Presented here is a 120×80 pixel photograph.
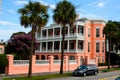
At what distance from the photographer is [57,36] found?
66000 millimetres

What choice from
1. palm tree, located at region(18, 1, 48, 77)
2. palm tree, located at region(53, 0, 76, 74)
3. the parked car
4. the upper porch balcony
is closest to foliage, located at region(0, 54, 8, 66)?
palm tree, located at region(18, 1, 48, 77)

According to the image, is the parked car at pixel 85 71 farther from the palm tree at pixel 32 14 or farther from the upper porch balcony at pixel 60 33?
the upper porch balcony at pixel 60 33

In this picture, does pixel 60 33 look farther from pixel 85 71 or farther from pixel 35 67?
pixel 85 71

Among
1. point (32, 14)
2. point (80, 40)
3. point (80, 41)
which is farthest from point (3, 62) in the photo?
point (80, 41)

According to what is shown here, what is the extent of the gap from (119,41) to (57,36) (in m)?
15.3

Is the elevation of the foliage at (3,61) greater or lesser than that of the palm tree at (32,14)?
lesser

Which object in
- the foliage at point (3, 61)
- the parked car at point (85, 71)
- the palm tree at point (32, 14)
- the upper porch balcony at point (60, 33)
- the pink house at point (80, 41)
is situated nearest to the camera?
the palm tree at point (32, 14)

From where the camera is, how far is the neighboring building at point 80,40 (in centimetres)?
6138

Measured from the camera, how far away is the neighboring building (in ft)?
201

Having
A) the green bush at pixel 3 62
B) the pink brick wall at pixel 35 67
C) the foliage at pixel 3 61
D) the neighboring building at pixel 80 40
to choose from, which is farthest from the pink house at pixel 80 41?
the foliage at pixel 3 61

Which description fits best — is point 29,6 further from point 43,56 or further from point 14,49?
point 43,56

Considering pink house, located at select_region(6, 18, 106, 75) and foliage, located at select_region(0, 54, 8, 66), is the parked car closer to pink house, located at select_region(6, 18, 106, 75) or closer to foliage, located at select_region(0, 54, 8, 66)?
foliage, located at select_region(0, 54, 8, 66)

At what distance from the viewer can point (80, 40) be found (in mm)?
62250

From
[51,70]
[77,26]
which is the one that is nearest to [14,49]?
[51,70]
